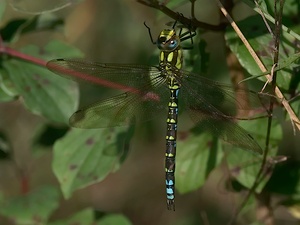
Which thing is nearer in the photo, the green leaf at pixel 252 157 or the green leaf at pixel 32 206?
the green leaf at pixel 252 157

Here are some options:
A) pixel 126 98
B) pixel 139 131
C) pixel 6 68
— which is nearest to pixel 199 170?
pixel 126 98

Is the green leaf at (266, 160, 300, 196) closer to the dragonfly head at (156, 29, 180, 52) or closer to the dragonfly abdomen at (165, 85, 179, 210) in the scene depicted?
the dragonfly abdomen at (165, 85, 179, 210)

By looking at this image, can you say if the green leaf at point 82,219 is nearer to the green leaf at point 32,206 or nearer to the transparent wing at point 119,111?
the green leaf at point 32,206

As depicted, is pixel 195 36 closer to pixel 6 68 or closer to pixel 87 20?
pixel 6 68

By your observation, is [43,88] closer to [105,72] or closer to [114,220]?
[105,72]

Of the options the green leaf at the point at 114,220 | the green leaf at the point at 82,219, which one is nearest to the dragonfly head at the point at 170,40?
the green leaf at the point at 114,220

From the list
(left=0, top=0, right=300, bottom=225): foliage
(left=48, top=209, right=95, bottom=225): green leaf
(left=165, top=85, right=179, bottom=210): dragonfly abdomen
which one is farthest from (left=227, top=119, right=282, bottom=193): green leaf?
(left=48, top=209, right=95, bottom=225): green leaf
